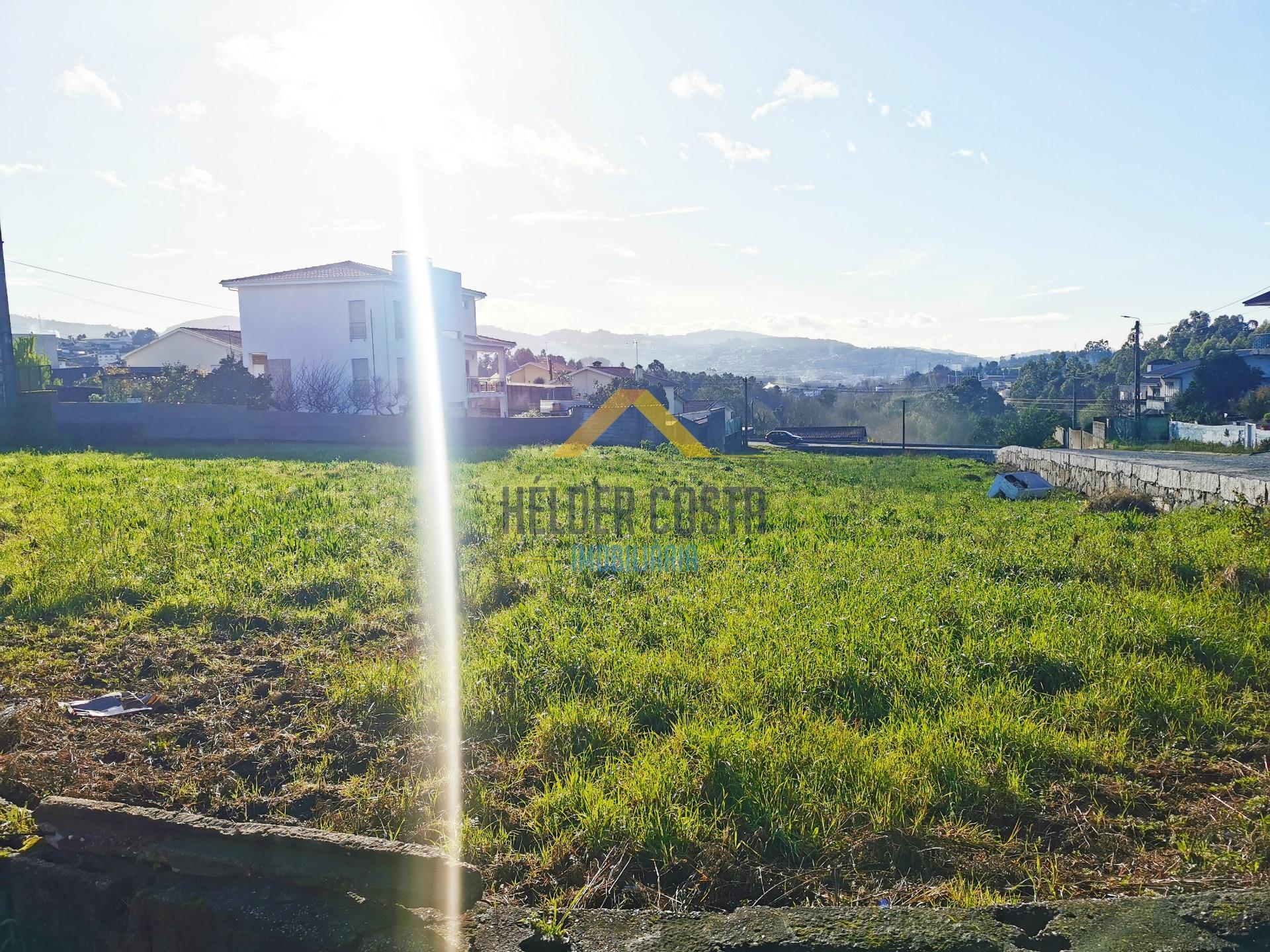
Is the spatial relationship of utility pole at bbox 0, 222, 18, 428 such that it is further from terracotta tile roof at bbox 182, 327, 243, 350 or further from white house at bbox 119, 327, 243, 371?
terracotta tile roof at bbox 182, 327, 243, 350

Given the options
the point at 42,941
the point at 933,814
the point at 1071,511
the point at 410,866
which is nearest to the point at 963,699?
the point at 933,814

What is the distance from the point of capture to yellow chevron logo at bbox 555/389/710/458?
2909cm

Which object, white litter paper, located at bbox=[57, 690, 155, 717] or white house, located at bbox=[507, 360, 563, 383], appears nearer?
white litter paper, located at bbox=[57, 690, 155, 717]

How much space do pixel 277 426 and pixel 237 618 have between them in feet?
73.4

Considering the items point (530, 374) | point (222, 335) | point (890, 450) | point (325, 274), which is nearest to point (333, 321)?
point (325, 274)

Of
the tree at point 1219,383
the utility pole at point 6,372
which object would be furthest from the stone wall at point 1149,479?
the tree at point 1219,383

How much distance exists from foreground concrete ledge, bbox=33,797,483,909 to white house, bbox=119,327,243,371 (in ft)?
140

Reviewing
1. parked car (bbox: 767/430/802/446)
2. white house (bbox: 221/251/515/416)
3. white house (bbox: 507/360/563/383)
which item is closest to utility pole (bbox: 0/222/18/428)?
white house (bbox: 221/251/515/416)

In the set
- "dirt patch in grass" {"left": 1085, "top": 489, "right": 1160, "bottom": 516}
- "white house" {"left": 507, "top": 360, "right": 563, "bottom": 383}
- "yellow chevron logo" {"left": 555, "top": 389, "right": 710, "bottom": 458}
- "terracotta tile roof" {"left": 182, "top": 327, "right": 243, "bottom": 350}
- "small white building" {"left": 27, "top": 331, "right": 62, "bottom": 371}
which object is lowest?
"dirt patch in grass" {"left": 1085, "top": 489, "right": 1160, "bottom": 516}

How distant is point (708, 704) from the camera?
4031 millimetres

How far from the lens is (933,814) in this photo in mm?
3094

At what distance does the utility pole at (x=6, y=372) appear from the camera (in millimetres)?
19094

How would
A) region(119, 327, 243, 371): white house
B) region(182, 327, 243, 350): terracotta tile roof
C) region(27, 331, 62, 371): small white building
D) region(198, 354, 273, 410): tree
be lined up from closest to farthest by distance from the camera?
region(198, 354, 273, 410): tree
region(182, 327, 243, 350): terracotta tile roof
region(119, 327, 243, 371): white house
region(27, 331, 62, 371): small white building

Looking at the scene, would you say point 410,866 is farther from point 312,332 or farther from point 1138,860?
point 312,332
